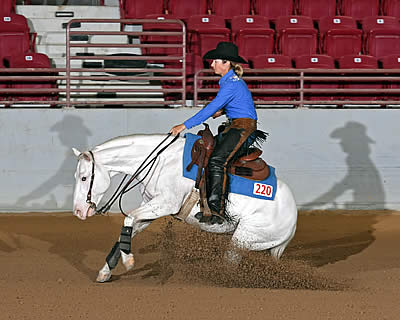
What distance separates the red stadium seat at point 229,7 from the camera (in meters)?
12.5

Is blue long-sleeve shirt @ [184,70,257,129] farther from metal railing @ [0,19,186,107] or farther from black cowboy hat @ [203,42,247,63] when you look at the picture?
metal railing @ [0,19,186,107]

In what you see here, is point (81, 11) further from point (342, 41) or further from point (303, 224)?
point (303, 224)

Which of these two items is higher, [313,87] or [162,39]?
[162,39]

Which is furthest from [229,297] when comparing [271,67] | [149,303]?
[271,67]

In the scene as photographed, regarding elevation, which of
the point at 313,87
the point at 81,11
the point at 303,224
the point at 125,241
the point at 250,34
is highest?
the point at 81,11

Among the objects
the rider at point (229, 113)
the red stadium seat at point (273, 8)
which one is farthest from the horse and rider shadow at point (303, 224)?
the red stadium seat at point (273, 8)

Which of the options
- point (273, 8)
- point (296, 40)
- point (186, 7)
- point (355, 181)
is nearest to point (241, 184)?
point (355, 181)

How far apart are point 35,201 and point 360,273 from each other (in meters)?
4.81

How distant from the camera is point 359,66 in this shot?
10875 millimetres

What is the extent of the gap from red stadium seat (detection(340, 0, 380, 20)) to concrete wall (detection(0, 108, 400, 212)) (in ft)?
11.5

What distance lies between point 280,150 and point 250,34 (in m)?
2.47

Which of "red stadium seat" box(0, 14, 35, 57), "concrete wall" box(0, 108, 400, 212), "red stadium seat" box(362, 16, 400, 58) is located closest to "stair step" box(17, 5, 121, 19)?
"red stadium seat" box(0, 14, 35, 57)

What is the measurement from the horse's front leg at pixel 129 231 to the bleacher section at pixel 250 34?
475 cm

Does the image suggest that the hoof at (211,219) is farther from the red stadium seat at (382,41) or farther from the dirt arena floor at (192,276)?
the red stadium seat at (382,41)
